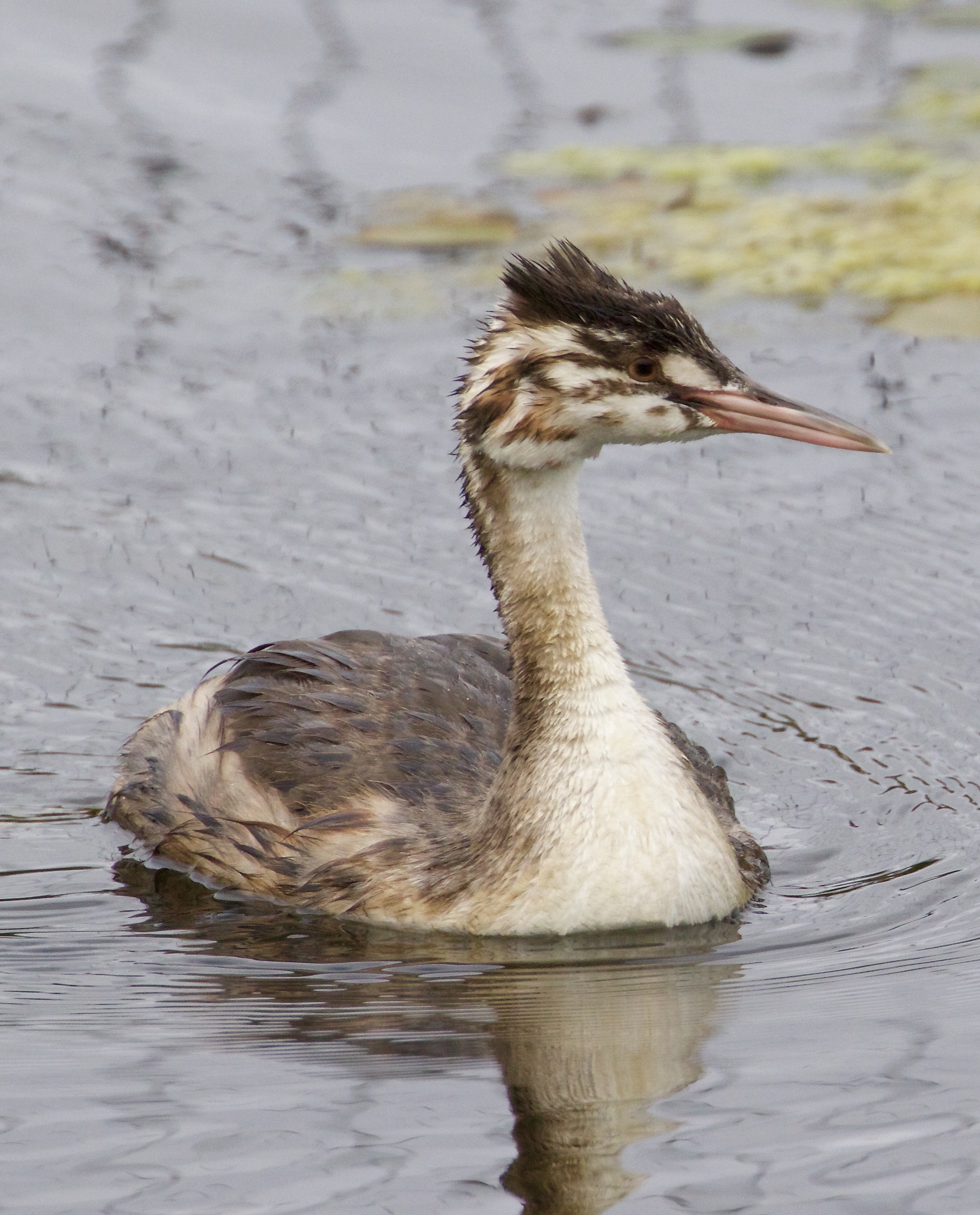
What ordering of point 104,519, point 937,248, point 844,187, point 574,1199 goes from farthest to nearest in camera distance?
point 844,187
point 937,248
point 104,519
point 574,1199

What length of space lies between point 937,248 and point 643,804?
21.2 ft

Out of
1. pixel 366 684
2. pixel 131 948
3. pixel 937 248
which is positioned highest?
pixel 937 248

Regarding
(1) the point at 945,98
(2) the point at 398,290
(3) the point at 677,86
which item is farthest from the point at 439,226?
(1) the point at 945,98

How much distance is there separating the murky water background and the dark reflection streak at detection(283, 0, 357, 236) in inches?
1.6

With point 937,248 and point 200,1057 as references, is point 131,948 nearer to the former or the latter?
point 200,1057

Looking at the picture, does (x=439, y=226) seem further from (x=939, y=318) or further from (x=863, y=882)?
(x=863, y=882)

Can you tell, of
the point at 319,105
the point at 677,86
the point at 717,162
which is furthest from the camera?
the point at 677,86

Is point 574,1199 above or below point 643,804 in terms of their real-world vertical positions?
below

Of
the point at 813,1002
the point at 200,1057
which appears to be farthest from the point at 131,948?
the point at 813,1002

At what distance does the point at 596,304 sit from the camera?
245 inches

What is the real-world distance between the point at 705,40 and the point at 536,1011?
10856 millimetres

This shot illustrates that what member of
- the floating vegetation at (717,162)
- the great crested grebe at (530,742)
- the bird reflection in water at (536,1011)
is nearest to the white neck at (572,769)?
the great crested grebe at (530,742)

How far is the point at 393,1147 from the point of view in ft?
16.9

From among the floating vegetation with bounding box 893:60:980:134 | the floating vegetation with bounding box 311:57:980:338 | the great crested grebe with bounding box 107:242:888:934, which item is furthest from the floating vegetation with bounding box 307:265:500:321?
the great crested grebe with bounding box 107:242:888:934
